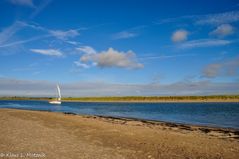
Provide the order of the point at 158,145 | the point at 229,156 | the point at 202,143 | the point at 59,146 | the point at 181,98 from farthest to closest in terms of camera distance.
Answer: the point at 181,98 → the point at 202,143 → the point at 158,145 → the point at 59,146 → the point at 229,156

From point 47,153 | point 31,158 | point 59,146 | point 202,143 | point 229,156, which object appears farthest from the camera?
point 202,143

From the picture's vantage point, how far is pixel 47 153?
41.3 ft

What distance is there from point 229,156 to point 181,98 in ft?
603

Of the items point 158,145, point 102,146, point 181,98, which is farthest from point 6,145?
point 181,98

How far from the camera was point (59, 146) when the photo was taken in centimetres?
1455

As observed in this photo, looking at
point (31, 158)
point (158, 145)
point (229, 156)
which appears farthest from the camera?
point (158, 145)

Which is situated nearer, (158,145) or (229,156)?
(229,156)

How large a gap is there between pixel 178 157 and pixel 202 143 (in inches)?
210

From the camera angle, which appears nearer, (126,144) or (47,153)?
(47,153)

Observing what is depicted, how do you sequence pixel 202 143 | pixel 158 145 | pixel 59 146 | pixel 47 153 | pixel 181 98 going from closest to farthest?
pixel 47 153
pixel 59 146
pixel 158 145
pixel 202 143
pixel 181 98

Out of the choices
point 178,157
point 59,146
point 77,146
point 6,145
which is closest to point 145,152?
point 178,157

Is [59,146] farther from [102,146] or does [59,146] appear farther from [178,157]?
[178,157]

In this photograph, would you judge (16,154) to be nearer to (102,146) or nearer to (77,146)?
(77,146)

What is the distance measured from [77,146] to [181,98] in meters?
185
